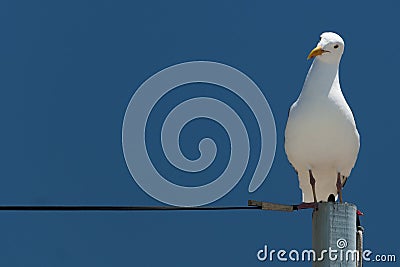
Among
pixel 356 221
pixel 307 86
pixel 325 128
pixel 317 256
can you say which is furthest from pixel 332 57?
pixel 317 256

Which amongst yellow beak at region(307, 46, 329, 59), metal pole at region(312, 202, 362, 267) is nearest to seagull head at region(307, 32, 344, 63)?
yellow beak at region(307, 46, 329, 59)

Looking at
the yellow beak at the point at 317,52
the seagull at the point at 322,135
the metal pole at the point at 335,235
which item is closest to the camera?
the metal pole at the point at 335,235

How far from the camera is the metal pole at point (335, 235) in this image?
2.18m

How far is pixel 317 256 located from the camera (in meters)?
2.20

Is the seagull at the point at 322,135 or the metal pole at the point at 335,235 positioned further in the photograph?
the seagull at the point at 322,135

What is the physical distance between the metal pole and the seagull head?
3.11 ft

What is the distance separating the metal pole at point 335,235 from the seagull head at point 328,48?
948mm

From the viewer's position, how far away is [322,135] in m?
2.75

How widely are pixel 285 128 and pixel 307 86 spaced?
Answer: 0.19 m

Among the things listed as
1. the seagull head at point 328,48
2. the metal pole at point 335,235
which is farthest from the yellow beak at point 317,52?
the metal pole at point 335,235

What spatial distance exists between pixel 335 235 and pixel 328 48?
1.08 meters

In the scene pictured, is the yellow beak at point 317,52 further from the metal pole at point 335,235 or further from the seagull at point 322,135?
the metal pole at point 335,235

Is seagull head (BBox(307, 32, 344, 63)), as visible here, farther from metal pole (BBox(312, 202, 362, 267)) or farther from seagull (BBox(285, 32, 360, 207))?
metal pole (BBox(312, 202, 362, 267))

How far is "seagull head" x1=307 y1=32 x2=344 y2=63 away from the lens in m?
3.04
